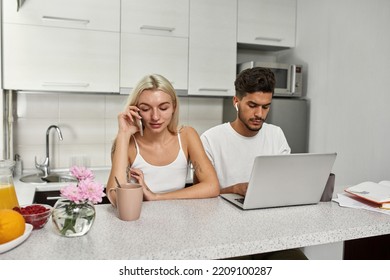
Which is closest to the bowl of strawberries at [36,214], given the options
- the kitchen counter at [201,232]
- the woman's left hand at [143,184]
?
the kitchen counter at [201,232]

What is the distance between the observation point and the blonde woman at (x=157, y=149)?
1.33 meters

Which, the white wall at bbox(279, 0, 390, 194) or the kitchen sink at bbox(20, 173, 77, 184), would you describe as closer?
the white wall at bbox(279, 0, 390, 194)

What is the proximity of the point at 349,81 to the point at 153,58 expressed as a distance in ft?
4.57

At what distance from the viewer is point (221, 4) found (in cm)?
284

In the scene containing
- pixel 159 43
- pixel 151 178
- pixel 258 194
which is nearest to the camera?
pixel 258 194

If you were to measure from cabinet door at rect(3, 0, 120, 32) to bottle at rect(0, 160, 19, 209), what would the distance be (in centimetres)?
172

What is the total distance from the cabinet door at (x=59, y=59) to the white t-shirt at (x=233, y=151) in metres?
1.03

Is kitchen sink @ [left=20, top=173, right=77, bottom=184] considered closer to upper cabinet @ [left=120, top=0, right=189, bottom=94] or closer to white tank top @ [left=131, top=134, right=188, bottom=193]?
upper cabinet @ [left=120, top=0, right=189, bottom=94]

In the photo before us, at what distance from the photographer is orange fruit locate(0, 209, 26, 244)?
0.78 metres

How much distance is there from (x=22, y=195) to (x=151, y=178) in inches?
34.6

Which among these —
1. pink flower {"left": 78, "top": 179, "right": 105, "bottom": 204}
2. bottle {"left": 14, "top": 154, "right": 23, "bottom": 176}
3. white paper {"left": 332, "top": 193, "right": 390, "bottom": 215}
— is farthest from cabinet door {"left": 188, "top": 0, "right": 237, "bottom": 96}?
pink flower {"left": 78, "top": 179, "right": 105, "bottom": 204}

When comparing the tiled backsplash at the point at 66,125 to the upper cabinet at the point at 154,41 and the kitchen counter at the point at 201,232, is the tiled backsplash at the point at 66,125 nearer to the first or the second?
the upper cabinet at the point at 154,41

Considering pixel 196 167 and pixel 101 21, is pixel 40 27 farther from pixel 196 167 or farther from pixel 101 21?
pixel 196 167
